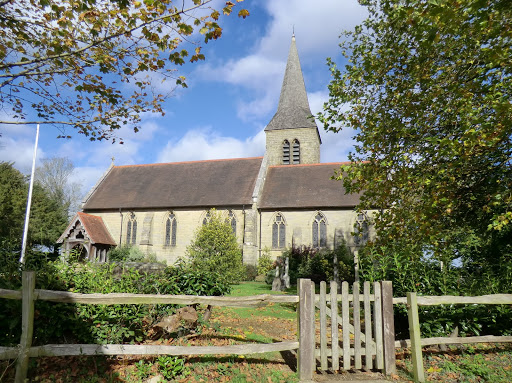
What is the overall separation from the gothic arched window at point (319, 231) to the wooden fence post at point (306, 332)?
23547 mm

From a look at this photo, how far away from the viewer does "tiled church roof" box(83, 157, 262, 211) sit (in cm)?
3072

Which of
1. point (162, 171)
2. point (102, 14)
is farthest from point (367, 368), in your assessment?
point (162, 171)

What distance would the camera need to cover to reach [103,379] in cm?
489

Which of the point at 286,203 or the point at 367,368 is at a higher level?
the point at 286,203

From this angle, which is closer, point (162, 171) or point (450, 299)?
point (450, 299)

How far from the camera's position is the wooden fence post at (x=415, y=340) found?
5449 millimetres

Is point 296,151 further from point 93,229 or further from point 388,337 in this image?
point 388,337

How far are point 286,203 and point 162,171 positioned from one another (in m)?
13.9

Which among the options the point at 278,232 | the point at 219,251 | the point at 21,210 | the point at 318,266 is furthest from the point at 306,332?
the point at 21,210

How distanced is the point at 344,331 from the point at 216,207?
24925mm

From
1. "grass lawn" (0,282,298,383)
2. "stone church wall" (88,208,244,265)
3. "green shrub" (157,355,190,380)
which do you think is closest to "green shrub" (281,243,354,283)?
"stone church wall" (88,208,244,265)

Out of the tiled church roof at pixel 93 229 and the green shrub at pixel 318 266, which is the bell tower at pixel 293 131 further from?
the tiled church roof at pixel 93 229

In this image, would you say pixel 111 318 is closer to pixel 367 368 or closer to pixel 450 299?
pixel 367 368

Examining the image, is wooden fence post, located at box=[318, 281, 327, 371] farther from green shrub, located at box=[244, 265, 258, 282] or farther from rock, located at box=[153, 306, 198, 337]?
green shrub, located at box=[244, 265, 258, 282]
